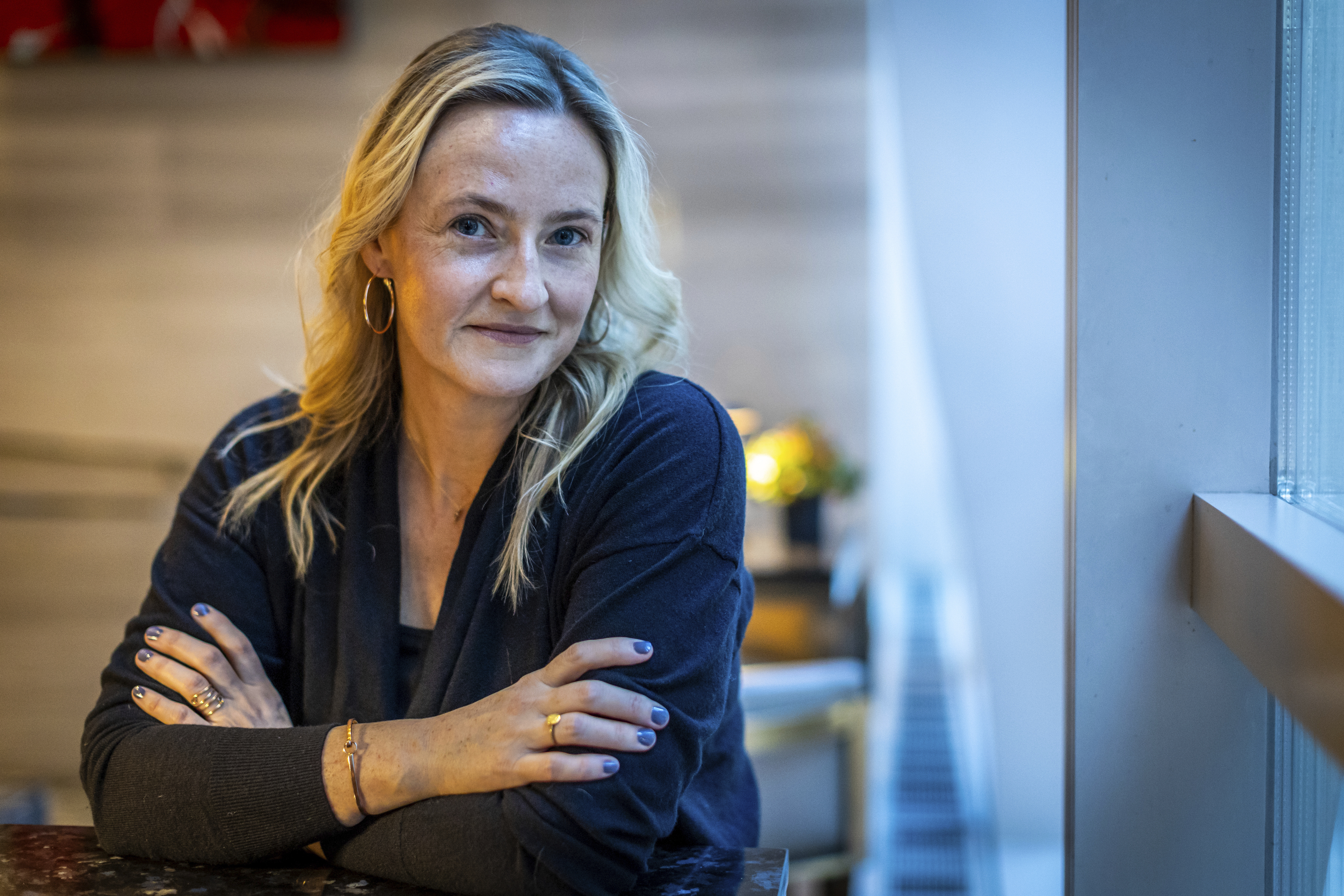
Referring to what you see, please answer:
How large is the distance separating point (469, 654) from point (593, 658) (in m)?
0.22

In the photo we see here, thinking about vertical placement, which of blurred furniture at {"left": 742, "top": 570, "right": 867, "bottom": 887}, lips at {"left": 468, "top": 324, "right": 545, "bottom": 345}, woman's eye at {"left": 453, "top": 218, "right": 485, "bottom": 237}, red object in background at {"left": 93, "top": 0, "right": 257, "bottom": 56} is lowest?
blurred furniture at {"left": 742, "top": 570, "right": 867, "bottom": 887}

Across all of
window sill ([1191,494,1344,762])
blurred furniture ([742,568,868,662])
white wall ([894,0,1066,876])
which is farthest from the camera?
blurred furniture ([742,568,868,662])

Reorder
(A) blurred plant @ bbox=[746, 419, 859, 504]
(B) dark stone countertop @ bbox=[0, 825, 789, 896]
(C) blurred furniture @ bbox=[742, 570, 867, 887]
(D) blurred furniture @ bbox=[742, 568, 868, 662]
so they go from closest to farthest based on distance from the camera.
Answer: (B) dark stone countertop @ bbox=[0, 825, 789, 896], (C) blurred furniture @ bbox=[742, 570, 867, 887], (D) blurred furniture @ bbox=[742, 568, 868, 662], (A) blurred plant @ bbox=[746, 419, 859, 504]

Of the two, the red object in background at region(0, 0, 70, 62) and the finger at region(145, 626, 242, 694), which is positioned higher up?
the red object in background at region(0, 0, 70, 62)

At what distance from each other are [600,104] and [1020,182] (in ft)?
5.43

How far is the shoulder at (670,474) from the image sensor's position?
113 centimetres

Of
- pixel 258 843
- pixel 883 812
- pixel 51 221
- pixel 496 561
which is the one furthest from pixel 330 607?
pixel 51 221

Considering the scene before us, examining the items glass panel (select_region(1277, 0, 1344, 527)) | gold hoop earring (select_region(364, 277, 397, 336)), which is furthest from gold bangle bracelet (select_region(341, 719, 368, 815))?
glass panel (select_region(1277, 0, 1344, 527))

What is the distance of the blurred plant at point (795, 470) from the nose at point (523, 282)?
98.5 inches

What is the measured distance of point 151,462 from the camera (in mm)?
4637

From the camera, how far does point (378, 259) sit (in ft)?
4.32

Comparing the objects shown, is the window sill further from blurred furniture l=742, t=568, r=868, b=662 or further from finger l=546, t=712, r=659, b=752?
blurred furniture l=742, t=568, r=868, b=662

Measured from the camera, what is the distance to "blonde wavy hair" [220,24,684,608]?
1206mm

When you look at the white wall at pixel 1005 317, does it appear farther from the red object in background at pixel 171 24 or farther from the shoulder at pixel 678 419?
the red object in background at pixel 171 24
